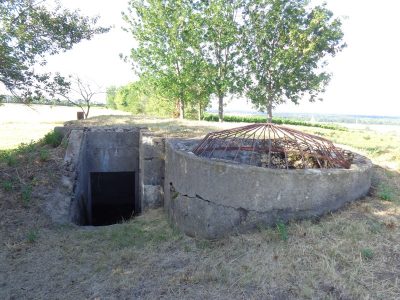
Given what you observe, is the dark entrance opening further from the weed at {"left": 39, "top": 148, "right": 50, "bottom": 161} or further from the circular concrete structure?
the circular concrete structure

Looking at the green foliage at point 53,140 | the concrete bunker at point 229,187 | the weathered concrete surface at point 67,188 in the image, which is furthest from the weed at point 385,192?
the green foliage at point 53,140

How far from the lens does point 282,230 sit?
4137mm

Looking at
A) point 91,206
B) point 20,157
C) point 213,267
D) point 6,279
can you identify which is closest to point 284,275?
point 213,267

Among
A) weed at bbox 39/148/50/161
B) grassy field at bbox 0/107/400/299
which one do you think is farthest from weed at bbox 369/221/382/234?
weed at bbox 39/148/50/161

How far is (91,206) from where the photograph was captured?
9.45 metres

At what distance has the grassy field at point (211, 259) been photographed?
11.5 feet

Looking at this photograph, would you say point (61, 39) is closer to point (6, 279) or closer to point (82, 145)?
point (82, 145)

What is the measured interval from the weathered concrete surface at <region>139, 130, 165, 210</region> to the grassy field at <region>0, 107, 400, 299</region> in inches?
42.9

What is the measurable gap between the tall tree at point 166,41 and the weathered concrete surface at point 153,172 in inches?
457

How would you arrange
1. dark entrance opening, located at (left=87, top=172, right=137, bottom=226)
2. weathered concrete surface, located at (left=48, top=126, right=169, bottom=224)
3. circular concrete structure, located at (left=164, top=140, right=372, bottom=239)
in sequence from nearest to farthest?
1. circular concrete structure, located at (left=164, top=140, right=372, bottom=239)
2. weathered concrete surface, located at (left=48, top=126, right=169, bottom=224)
3. dark entrance opening, located at (left=87, top=172, right=137, bottom=226)

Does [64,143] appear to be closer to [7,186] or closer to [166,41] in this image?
[7,186]

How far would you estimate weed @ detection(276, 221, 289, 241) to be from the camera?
4050mm

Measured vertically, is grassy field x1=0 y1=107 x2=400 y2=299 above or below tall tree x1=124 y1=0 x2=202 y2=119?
below

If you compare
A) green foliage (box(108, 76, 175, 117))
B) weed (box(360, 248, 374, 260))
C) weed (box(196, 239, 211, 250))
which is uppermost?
green foliage (box(108, 76, 175, 117))
